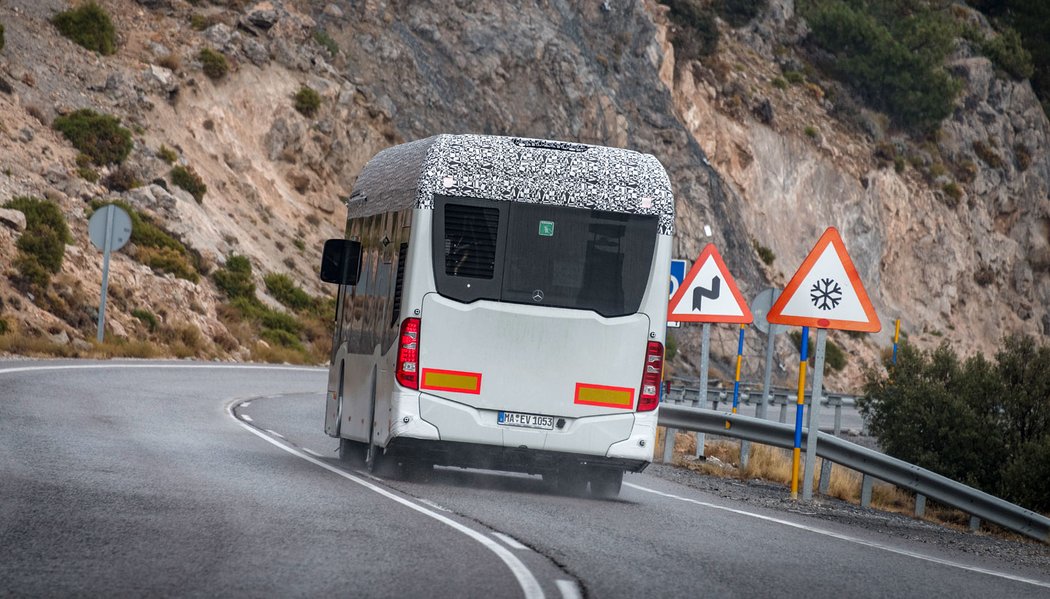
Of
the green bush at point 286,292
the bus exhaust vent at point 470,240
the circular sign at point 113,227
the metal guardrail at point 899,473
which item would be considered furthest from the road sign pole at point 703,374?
the green bush at point 286,292

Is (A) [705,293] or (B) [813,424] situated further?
(A) [705,293]

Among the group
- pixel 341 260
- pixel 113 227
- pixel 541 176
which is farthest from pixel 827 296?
pixel 113 227

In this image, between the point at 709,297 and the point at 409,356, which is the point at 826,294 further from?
the point at 409,356

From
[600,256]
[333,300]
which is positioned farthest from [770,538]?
[333,300]

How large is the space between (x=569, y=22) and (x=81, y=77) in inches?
880

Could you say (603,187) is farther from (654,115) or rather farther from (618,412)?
(654,115)

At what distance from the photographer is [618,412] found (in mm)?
13469

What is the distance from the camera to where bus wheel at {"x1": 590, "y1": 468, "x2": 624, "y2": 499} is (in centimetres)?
1394

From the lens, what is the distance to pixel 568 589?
7.92 meters

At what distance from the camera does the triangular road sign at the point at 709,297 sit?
1906 centimetres

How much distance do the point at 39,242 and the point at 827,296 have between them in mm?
24246

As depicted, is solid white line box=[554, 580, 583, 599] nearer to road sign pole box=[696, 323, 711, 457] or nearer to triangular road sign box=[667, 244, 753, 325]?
triangular road sign box=[667, 244, 753, 325]

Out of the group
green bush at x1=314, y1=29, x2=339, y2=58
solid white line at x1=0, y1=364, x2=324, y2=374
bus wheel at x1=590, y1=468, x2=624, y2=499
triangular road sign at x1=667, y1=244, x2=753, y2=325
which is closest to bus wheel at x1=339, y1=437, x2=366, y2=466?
bus wheel at x1=590, y1=468, x2=624, y2=499

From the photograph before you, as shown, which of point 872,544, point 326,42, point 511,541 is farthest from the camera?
point 326,42
